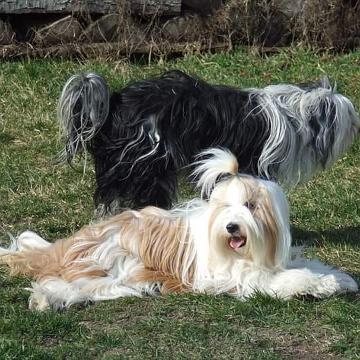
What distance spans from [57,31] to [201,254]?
4.99 metres

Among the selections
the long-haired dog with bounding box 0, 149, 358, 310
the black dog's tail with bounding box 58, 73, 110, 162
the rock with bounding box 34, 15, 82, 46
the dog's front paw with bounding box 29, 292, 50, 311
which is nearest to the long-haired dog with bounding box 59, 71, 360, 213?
the black dog's tail with bounding box 58, 73, 110, 162

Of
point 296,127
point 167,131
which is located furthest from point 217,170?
point 296,127

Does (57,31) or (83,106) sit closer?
(83,106)

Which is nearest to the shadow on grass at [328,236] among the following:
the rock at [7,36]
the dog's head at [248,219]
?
the dog's head at [248,219]

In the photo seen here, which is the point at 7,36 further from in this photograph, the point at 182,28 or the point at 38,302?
the point at 38,302

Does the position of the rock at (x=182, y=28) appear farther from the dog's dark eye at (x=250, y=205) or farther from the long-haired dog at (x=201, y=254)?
the dog's dark eye at (x=250, y=205)

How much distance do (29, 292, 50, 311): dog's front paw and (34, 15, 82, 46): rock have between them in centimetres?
490

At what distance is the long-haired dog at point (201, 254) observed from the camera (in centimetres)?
504

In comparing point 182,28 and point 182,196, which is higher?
point 182,28

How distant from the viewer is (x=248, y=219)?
4941 mm

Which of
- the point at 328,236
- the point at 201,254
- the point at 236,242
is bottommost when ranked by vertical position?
the point at 328,236

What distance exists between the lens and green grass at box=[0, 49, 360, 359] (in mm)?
4730

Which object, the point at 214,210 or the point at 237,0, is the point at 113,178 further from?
the point at 237,0

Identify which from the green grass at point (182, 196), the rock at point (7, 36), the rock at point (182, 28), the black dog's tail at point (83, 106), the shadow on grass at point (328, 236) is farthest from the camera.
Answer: the rock at point (182, 28)
